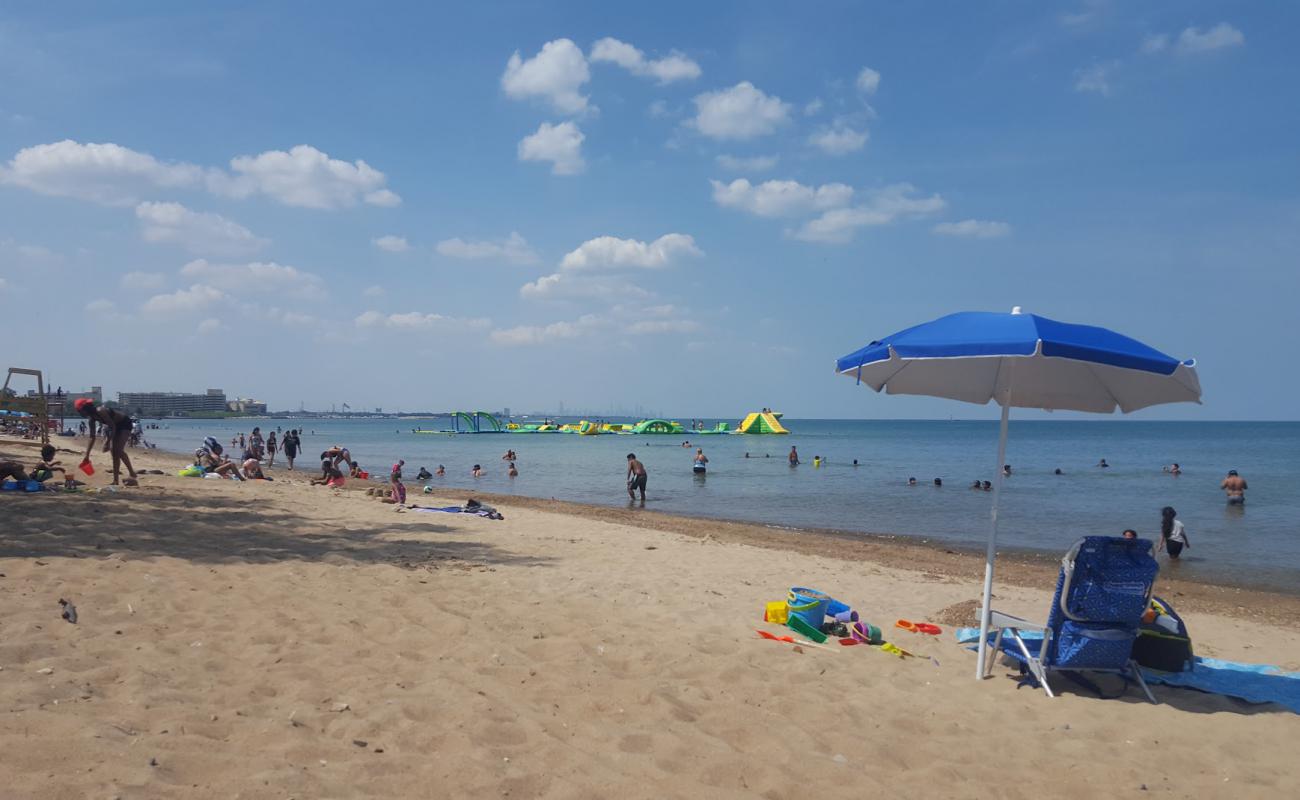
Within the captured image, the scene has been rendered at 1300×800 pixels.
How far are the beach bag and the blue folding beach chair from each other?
417 millimetres

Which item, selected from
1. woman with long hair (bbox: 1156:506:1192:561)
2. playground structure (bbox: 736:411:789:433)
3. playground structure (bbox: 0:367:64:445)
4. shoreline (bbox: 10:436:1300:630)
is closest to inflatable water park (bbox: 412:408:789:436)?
playground structure (bbox: 736:411:789:433)

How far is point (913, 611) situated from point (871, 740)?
3687 millimetres

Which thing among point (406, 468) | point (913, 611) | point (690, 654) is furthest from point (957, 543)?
point (406, 468)

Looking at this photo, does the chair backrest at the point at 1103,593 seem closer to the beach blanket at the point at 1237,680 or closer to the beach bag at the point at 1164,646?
the beach bag at the point at 1164,646

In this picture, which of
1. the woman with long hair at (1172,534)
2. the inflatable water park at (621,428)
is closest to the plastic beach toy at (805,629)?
the woman with long hair at (1172,534)

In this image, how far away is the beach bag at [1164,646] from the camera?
4.96 metres

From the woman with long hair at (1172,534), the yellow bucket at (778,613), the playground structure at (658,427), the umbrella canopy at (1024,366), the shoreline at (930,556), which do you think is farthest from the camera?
the playground structure at (658,427)

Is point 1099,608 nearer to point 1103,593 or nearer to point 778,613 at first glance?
point 1103,593

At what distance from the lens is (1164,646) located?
4984 mm

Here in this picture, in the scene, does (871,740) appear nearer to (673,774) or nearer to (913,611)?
(673,774)

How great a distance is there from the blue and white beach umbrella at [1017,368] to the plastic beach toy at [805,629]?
1.10 m

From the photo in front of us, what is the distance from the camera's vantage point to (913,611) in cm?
716

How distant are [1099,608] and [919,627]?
71.3 inches

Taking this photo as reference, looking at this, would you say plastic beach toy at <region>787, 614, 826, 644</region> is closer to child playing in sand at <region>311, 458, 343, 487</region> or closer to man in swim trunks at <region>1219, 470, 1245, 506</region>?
child playing in sand at <region>311, 458, 343, 487</region>
